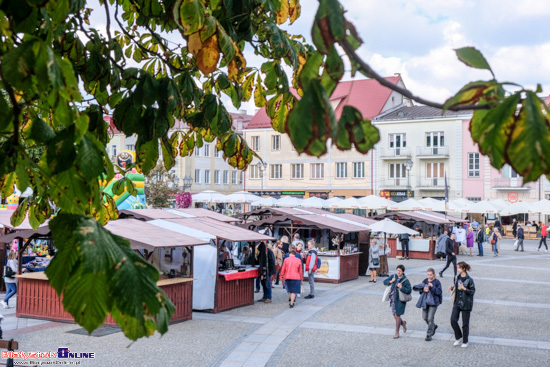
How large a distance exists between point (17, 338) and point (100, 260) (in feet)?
37.3

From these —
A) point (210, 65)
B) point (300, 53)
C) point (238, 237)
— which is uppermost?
point (300, 53)

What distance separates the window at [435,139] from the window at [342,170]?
8355 mm

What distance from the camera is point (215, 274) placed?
616 inches

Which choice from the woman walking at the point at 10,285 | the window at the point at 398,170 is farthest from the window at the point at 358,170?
the woman walking at the point at 10,285

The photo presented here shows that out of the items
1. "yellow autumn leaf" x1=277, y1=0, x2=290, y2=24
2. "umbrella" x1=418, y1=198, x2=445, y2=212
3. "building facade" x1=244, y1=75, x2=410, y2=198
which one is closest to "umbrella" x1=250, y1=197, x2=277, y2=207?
"umbrella" x1=418, y1=198, x2=445, y2=212

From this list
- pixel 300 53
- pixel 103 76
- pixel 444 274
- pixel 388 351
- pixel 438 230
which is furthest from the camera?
pixel 438 230

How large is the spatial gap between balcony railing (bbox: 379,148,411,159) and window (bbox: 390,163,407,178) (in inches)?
39.1

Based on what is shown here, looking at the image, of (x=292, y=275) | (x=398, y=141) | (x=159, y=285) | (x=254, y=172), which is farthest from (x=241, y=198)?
(x=159, y=285)

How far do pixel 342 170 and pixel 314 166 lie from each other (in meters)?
3.04

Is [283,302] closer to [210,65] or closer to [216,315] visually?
[216,315]

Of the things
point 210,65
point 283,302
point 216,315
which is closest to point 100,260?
point 210,65

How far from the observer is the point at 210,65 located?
3404mm

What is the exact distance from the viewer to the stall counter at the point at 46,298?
14.1 meters

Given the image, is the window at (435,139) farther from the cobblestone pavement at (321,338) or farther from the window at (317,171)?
the cobblestone pavement at (321,338)
